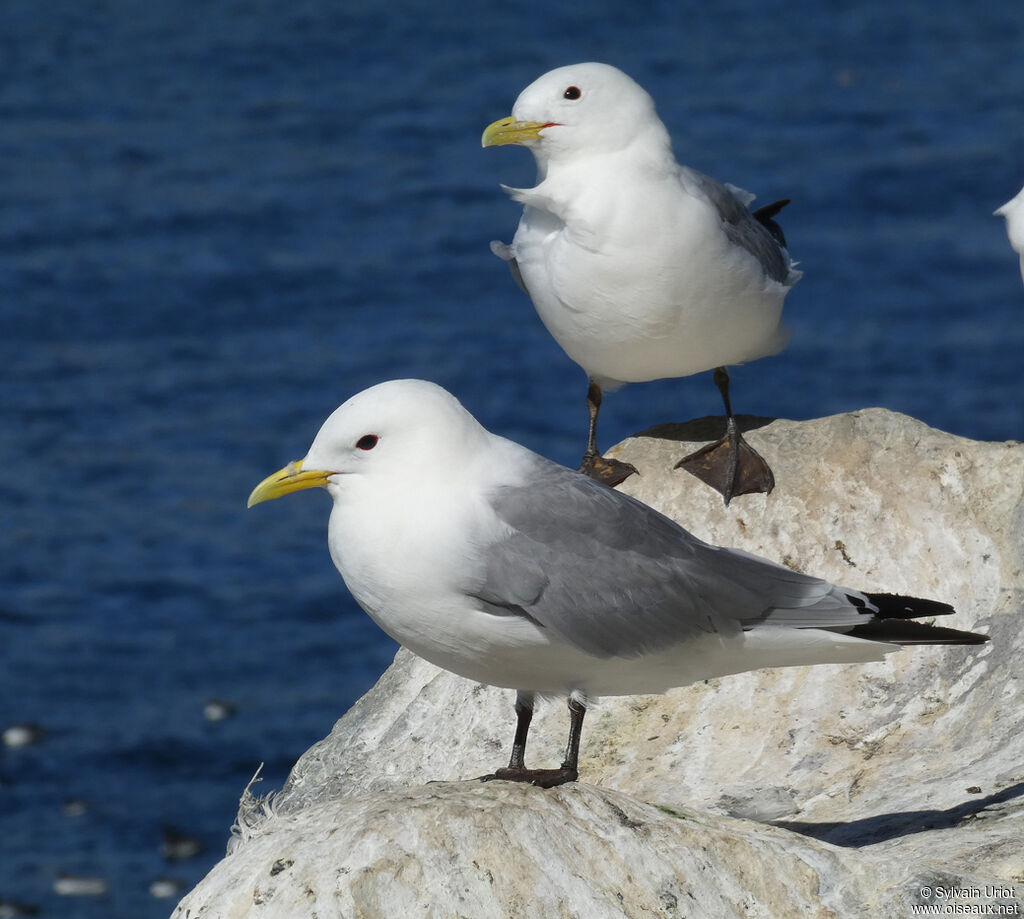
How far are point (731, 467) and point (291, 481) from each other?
2526 mm

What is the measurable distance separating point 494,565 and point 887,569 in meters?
2.44

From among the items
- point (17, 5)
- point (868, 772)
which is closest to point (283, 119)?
point (17, 5)

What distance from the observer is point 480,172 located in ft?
64.0

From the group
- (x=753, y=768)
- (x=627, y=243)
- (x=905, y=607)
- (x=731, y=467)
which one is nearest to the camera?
(x=905, y=607)

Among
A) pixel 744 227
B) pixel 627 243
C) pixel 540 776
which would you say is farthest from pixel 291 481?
pixel 744 227

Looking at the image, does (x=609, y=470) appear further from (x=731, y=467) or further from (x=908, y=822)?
(x=908, y=822)

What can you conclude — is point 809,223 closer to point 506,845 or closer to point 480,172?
point 480,172

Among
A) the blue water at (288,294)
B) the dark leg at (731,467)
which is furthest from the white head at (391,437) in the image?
the blue water at (288,294)

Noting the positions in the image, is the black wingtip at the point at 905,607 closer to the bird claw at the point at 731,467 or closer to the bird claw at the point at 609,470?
the bird claw at the point at 731,467

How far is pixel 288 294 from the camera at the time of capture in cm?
1770

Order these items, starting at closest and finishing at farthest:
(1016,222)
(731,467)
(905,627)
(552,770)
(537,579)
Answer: (537,579)
(905,627)
(552,770)
(731,467)
(1016,222)

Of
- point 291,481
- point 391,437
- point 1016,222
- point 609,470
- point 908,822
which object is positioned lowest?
point 908,822

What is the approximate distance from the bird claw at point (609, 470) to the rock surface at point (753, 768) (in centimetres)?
9

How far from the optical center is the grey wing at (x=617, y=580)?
512cm
